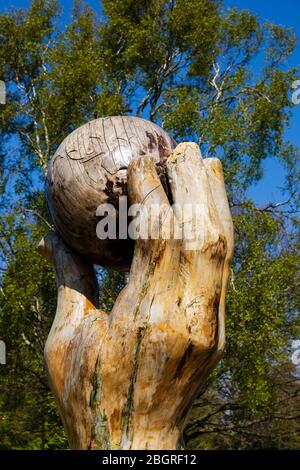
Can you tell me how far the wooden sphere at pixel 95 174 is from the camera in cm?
393

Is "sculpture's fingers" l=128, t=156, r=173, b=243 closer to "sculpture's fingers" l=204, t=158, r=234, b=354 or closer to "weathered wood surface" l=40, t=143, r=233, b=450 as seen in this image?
"weathered wood surface" l=40, t=143, r=233, b=450

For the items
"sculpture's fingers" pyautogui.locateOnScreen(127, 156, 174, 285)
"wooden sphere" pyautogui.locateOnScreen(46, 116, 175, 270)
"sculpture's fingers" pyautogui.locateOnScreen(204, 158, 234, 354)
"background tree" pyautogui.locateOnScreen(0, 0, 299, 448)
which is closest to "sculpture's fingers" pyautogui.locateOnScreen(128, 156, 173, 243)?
"sculpture's fingers" pyautogui.locateOnScreen(127, 156, 174, 285)

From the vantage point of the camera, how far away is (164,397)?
3500 millimetres

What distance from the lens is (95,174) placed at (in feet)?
12.9

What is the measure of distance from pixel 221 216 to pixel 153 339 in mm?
952

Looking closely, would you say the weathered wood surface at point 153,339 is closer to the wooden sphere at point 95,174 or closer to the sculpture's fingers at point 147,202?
the sculpture's fingers at point 147,202

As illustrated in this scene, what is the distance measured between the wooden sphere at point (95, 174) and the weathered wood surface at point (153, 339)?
0.59ft

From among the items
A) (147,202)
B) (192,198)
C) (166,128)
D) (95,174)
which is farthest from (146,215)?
(166,128)

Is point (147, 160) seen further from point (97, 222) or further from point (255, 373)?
point (255, 373)

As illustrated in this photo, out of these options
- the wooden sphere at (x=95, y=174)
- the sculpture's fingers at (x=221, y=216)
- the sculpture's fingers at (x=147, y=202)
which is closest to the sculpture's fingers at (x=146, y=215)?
the sculpture's fingers at (x=147, y=202)

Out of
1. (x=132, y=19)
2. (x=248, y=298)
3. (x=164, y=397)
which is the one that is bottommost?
(x=164, y=397)
